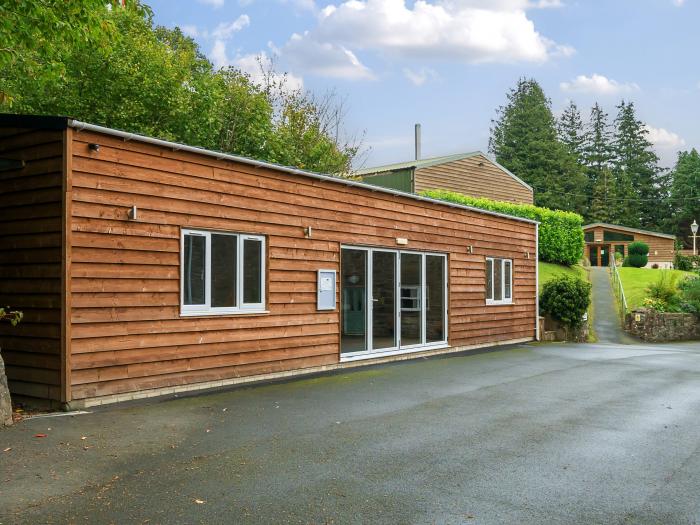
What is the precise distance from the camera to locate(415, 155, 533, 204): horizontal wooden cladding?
28.2 metres

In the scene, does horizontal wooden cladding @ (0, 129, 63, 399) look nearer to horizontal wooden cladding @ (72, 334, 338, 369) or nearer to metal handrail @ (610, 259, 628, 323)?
horizontal wooden cladding @ (72, 334, 338, 369)

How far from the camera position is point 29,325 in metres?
7.44

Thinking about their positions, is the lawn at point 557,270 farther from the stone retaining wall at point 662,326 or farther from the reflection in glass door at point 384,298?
the reflection in glass door at point 384,298

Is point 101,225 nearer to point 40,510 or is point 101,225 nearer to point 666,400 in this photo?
point 40,510

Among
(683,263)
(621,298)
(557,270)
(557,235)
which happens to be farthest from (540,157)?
(621,298)

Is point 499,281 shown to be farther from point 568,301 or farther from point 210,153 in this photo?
point 210,153

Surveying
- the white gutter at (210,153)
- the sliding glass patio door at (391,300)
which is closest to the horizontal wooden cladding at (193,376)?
the sliding glass patio door at (391,300)

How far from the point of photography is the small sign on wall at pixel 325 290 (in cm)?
1067

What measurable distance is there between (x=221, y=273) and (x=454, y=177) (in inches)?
865

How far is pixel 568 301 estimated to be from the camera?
18.1m

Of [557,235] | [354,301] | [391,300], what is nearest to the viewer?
[391,300]

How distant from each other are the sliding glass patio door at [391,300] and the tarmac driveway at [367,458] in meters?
3.10

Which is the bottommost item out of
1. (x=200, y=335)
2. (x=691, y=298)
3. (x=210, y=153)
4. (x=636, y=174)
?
(x=200, y=335)

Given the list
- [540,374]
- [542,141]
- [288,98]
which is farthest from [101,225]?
[542,141]
